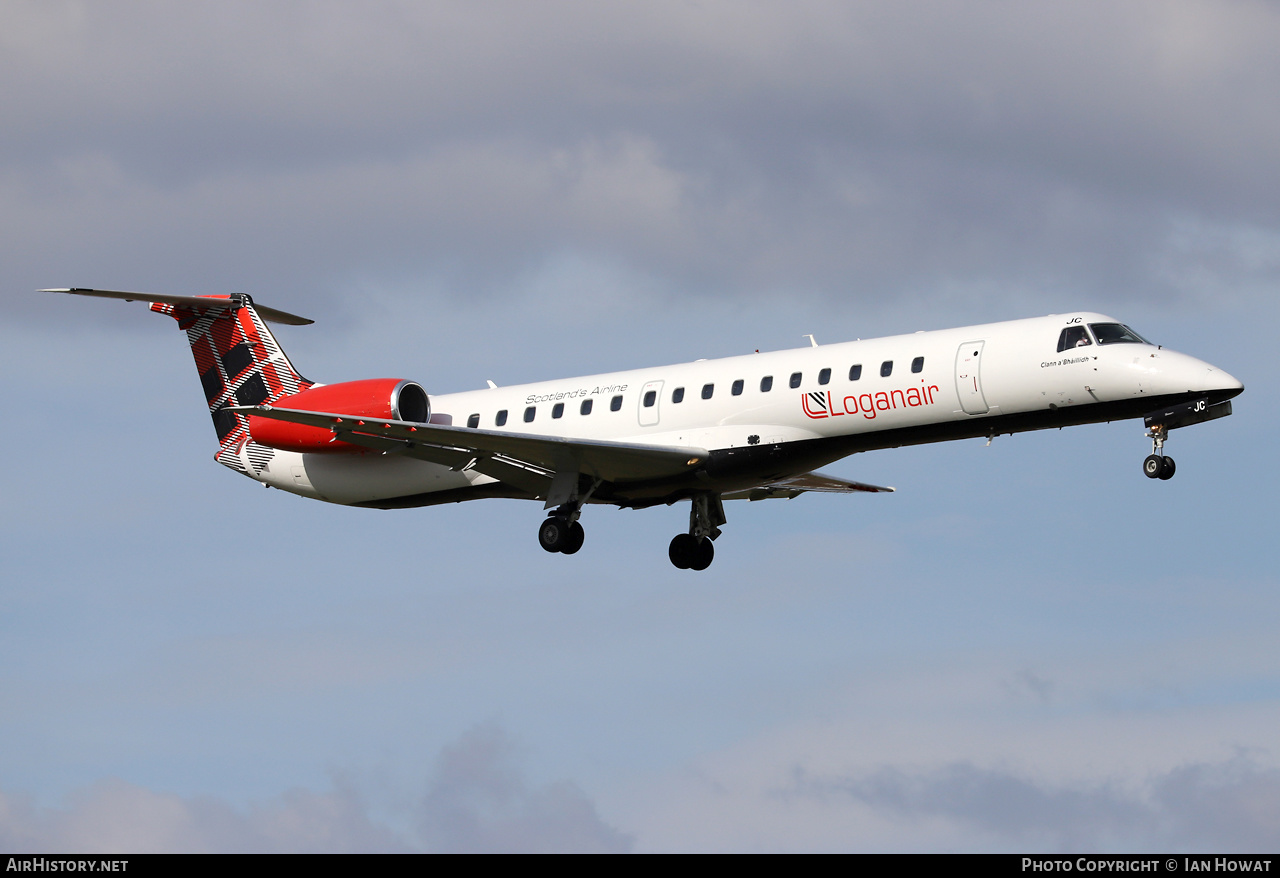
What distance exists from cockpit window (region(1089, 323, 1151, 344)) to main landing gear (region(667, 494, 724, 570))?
8994 millimetres

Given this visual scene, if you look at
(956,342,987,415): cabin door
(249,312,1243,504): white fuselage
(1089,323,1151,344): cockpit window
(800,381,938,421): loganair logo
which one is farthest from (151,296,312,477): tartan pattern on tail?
(1089,323,1151,344): cockpit window

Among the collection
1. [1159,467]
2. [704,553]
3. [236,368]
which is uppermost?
[236,368]

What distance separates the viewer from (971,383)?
101 feet

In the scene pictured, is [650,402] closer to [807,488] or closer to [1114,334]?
[807,488]

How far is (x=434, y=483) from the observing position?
118 feet

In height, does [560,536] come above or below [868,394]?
below

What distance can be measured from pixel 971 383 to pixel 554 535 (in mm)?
8354

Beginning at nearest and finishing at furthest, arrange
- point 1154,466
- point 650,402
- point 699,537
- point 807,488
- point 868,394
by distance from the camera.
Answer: point 1154,466
point 868,394
point 650,402
point 699,537
point 807,488

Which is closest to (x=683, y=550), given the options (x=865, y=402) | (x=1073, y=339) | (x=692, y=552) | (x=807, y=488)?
(x=692, y=552)

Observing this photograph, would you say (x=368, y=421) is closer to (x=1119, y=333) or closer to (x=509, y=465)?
(x=509, y=465)

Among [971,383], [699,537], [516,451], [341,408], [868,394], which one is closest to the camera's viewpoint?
[971,383]

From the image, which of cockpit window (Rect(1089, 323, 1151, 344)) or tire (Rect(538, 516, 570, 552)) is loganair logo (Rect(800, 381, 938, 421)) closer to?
cockpit window (Rect(1089, 323, 1151, 344))

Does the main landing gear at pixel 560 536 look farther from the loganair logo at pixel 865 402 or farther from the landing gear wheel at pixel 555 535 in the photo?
the loganair logo at pixel 865 402
